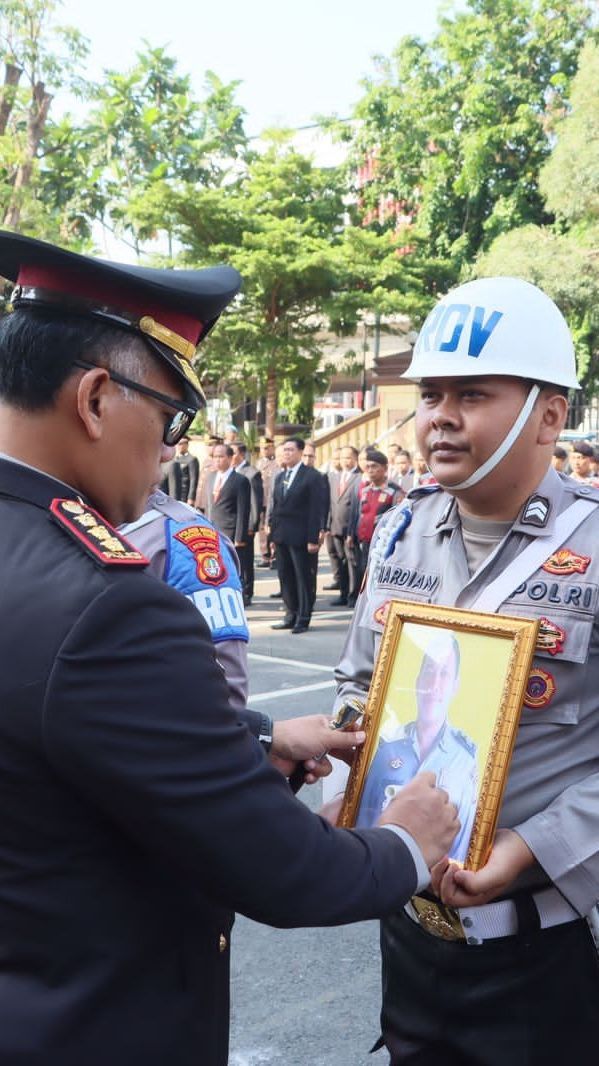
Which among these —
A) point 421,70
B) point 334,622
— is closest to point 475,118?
point 421,70

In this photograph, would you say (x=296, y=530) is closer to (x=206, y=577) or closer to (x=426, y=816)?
(x=206, y=577)

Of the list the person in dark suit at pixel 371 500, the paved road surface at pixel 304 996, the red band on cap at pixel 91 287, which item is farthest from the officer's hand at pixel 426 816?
the person in dark suit at pixel 371 500

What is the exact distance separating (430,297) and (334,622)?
49.1 ft

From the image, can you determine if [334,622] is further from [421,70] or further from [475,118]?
[421,70]

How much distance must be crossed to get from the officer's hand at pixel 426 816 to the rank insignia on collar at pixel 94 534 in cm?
58

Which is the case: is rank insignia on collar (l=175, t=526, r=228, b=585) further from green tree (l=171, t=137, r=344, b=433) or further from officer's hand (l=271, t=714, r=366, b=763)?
green tree (l=171, t=137, r=344, b=433)

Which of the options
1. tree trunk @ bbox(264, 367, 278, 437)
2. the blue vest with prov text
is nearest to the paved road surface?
the blue vest with prov text

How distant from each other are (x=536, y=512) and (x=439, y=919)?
0.77m

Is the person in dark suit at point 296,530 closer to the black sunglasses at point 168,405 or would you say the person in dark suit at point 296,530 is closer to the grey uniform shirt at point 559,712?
the grey uniform shirt at point 559,712

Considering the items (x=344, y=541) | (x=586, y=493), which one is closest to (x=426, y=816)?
(x=586, y=493)

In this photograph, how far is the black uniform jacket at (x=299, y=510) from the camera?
36.7 ft

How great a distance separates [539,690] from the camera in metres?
1.81

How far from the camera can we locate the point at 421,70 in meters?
27.3

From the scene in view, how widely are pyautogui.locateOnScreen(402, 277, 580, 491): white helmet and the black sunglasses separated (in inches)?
22.0
